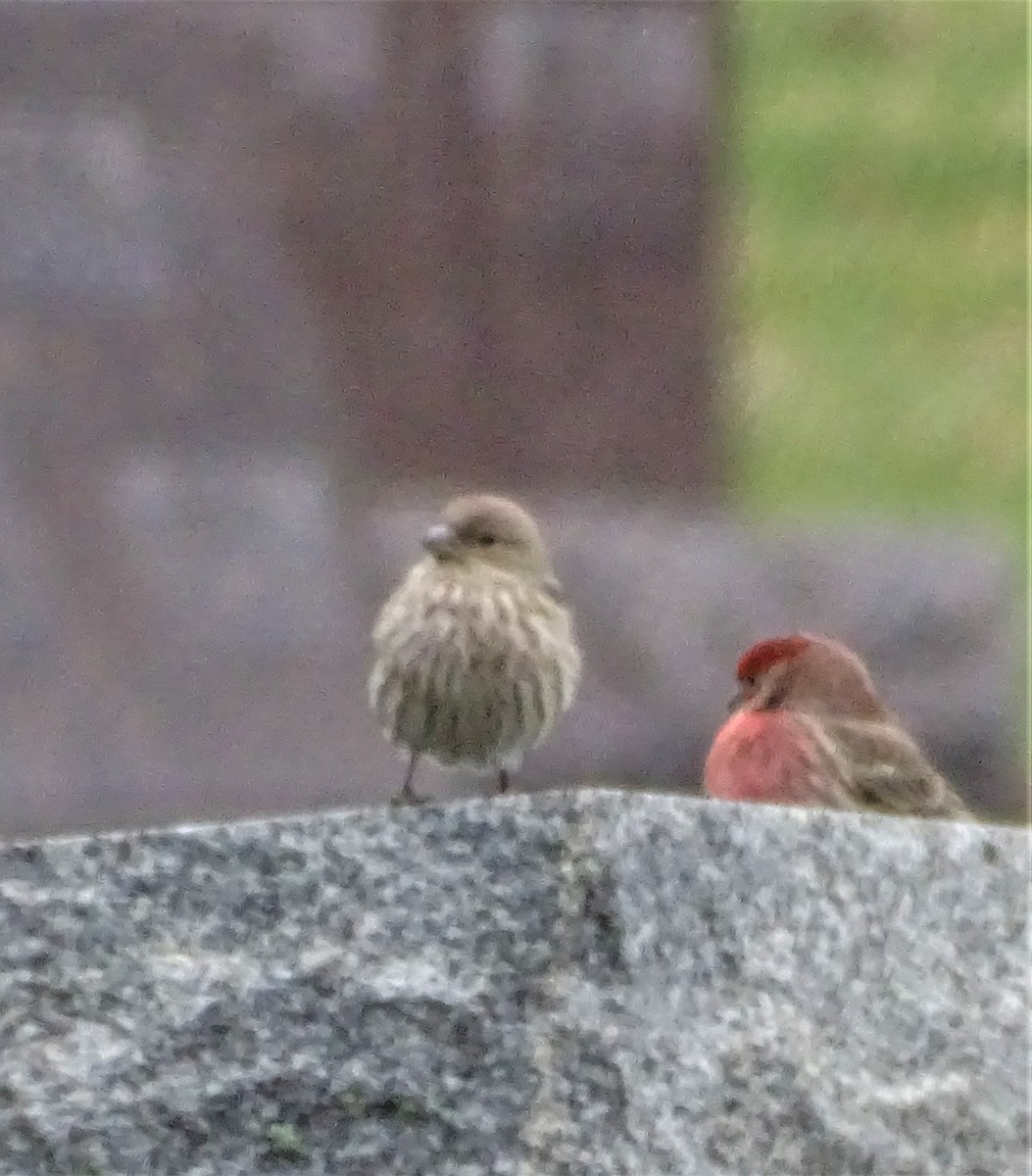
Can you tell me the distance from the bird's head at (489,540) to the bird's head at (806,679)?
0.53m

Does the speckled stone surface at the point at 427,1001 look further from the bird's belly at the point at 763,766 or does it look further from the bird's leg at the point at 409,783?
the bird's leg at the point at 409,783

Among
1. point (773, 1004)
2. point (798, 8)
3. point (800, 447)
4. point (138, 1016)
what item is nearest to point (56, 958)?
point (138, 1016)

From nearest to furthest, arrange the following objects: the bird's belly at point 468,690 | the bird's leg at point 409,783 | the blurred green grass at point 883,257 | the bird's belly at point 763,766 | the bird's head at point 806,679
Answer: the bird's belly at point 763,766 → the bird's head at point 806,679 → the bird's belly at point 468,690 → the bird's leg at point 409,783 → the blurred green grass at point 883,257

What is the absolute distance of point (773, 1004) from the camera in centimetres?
184

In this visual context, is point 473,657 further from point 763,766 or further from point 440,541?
point 763,766

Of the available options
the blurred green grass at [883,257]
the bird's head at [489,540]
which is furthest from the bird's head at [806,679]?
the blurred green grass at [883,257]

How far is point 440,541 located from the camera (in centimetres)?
331

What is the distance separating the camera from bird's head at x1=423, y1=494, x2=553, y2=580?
3312 millimetres

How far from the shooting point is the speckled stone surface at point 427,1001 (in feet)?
5.53

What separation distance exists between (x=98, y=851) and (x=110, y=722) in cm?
179

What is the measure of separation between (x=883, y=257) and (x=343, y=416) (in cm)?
140

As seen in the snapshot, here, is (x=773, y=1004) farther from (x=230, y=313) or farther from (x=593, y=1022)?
(x=230, y=313)

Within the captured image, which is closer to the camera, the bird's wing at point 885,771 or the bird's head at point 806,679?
the bird's wing at point 885,771

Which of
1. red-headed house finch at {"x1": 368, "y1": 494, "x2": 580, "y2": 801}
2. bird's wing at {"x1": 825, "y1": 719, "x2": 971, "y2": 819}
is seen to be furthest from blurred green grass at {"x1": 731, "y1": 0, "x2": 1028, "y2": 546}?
bird's wing at {"x1": 825, "y1": 719, "x2": 971, "y2": 819}
